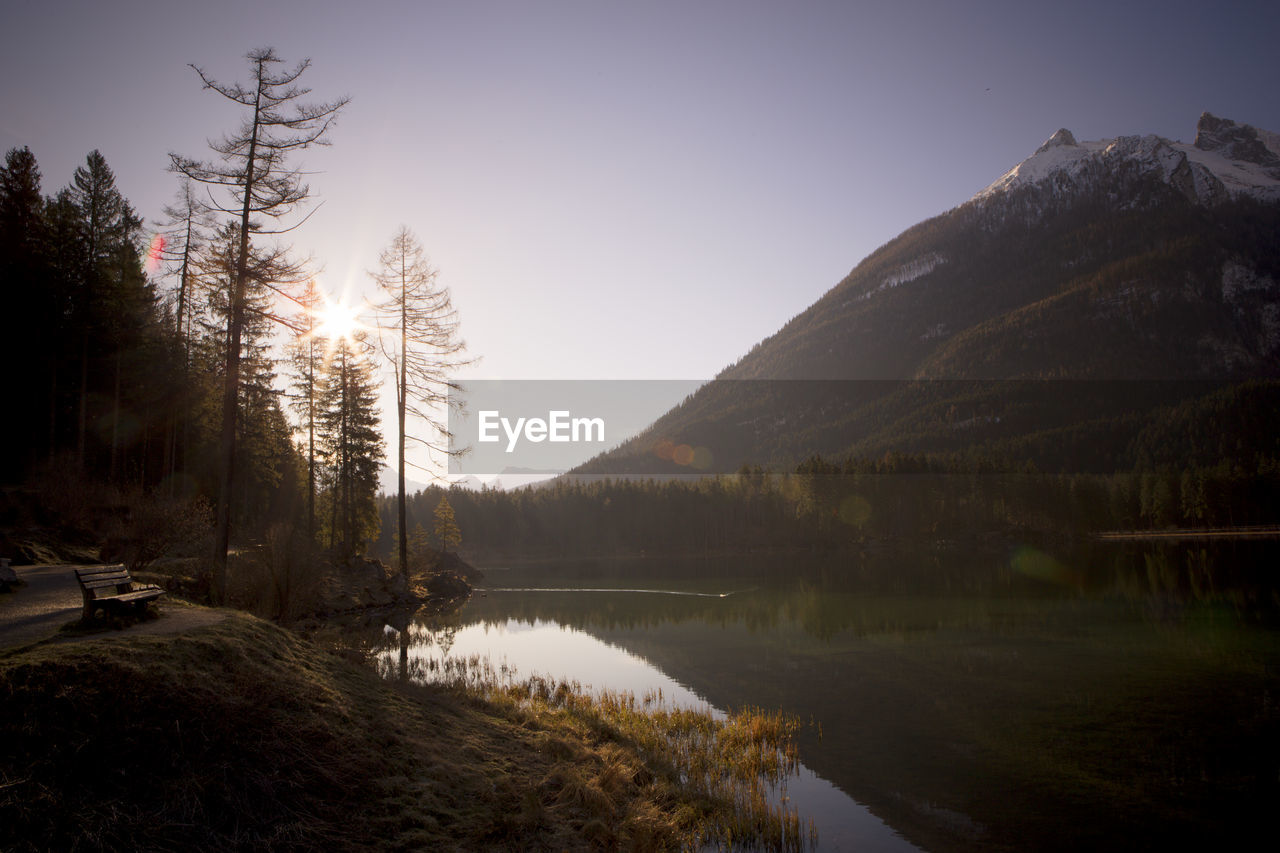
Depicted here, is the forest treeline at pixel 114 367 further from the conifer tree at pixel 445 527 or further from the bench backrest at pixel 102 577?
the conifer tree at pixel 445 527

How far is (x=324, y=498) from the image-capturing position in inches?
1815

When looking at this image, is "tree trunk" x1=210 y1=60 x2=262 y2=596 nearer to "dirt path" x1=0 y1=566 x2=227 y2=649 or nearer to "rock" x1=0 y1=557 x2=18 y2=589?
"dirt path" x1=0 y1=566 x2=227 y2=649

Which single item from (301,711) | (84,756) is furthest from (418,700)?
(84,756)

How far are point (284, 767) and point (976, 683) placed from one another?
18.2m

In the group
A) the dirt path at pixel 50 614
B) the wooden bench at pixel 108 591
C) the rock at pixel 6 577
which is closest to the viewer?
the dirt path at pixel 50 614

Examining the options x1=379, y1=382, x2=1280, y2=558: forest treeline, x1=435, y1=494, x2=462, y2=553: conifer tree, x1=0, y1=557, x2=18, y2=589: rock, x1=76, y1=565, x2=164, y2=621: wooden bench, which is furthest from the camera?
x1=379, y1=382, x2=1280, y2=558: forest treeline

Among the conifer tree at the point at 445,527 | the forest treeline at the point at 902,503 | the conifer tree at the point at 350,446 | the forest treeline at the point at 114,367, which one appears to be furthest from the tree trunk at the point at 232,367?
the forest treeline at the point at 902,503

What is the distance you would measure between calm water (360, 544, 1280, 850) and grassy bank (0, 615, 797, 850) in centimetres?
354

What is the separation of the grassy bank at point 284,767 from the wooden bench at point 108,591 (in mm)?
1449

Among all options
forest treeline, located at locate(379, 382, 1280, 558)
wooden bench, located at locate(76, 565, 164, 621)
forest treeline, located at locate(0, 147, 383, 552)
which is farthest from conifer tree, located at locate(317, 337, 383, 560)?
forest treeline, located at locate(379, 382, 1280, 558)

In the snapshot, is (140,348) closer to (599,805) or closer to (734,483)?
(599,805)

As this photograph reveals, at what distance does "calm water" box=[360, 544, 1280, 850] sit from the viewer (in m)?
10.6

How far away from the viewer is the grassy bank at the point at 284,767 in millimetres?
5949

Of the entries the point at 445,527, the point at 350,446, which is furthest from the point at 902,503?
the point at 350,446
